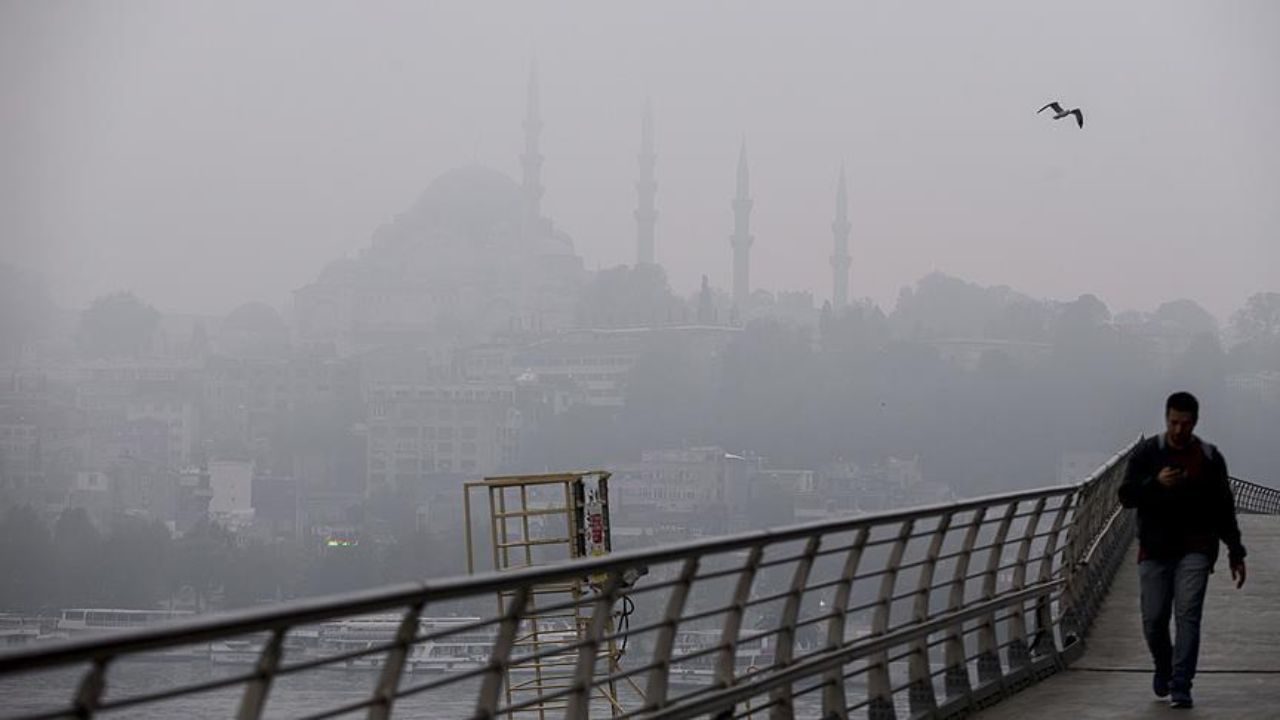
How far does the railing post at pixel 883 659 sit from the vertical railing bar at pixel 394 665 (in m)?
4.02

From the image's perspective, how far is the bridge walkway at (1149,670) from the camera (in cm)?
943

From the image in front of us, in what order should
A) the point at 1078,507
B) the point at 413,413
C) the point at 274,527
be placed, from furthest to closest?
1. the point at 413,413
2. the point at 274,527
3. the point at 1078,507

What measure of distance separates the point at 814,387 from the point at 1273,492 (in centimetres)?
13950

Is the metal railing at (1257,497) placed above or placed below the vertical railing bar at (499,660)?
below

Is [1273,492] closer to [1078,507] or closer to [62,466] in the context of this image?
[1078,507]

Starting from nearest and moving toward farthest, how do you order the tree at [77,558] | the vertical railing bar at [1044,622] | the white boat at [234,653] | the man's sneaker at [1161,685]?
1. the man's sneaker at [1161,685]
2. the vertical railing bar at [1044,622]
3. the white boat at [234,653]
4. the tree at [77,558]

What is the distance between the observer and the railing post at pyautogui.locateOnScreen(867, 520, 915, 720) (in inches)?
340

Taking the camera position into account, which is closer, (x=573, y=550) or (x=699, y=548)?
(x=699, y=548)

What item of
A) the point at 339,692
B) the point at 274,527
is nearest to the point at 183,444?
the point at 274,527

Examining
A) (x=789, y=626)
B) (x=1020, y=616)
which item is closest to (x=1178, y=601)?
(x=1020, y=616)

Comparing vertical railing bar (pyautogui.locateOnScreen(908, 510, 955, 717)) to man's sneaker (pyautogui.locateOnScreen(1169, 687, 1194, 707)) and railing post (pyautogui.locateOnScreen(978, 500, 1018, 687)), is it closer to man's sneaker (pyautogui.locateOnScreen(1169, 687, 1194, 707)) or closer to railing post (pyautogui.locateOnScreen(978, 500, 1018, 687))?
railing post (pyautogui.locateOnScreen(978, 500, 1018, 687))

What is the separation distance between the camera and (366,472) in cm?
18638

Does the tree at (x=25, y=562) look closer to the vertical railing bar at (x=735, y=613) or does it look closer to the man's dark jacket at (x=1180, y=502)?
the man's dark jacket at (x=1180, y=502)

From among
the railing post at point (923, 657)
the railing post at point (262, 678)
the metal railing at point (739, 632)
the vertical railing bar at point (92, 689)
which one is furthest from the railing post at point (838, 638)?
the vertical railing bar at point (92, 689)
